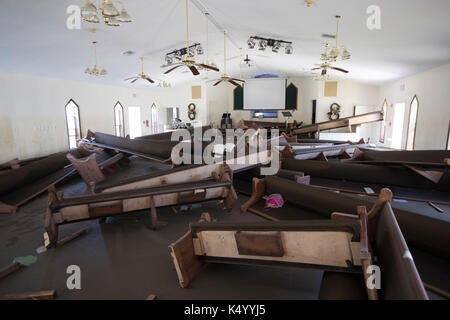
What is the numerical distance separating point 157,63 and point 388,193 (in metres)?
10.5

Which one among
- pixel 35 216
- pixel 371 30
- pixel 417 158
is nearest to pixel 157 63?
pixel 371 30

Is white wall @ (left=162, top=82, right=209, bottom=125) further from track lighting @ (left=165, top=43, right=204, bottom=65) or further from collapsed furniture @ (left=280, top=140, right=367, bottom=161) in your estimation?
collapsed furniture @ (left=280, top=140, right=367, bottom=161)

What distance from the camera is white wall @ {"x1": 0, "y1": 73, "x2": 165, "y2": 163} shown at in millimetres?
8305

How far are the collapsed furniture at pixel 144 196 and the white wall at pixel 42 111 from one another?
739 cm

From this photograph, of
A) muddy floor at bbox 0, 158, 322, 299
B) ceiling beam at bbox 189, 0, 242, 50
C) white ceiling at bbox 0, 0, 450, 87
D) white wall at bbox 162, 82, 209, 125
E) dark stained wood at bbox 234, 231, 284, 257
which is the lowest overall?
muddy floor at bbox 0, 158, 322, 299

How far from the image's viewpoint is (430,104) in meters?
8.35

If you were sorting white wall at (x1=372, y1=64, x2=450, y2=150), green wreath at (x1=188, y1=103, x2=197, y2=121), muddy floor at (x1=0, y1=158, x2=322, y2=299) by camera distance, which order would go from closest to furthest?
muddy floor at (x1=0, y1=158, x2=322, y2=299) → white wall at (x1=372, y1=64, x2=450, y2=150) → green wreath at (x1=188, y1=103, x2=197, y2=121)

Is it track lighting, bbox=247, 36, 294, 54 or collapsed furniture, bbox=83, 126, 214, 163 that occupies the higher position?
track lighting, bbox=247, 36, 294, 54

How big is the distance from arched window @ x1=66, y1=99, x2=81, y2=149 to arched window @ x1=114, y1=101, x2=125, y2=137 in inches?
88.4

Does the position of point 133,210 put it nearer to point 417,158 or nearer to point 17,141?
point 417,158

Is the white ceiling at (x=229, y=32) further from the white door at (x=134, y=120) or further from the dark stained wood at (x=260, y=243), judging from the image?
the dark stained wood at (x=260, y=243)

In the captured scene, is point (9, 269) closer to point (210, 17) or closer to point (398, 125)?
point (210, 17)

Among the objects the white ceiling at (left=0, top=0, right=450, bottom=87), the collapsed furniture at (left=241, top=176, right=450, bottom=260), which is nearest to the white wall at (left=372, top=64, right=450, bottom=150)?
the white ceiling at (left=0, top=0, right=450, bottom=87)

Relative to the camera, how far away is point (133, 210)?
3.07 metres
